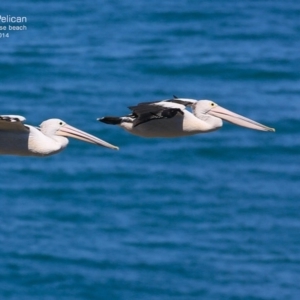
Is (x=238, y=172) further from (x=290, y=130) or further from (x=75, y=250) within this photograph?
(x=75, y=250)

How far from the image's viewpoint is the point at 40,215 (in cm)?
5184

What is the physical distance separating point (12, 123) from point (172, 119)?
6.24 ft

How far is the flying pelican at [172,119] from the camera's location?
14.3 meters

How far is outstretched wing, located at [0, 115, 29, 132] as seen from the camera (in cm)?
1357

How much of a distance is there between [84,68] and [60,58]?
7.52ft

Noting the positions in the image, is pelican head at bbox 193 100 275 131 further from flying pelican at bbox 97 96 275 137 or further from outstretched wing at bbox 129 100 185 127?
outstretched wing at bbox 129 100 185 127

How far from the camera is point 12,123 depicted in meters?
13.9

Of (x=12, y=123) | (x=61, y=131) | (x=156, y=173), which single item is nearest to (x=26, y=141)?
(x=12, y=123)

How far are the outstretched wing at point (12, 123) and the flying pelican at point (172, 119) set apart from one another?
890 mm

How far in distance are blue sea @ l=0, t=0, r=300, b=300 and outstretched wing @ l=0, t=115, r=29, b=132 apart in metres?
31.5

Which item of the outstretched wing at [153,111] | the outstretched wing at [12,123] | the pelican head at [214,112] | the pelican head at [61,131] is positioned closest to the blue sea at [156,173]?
the pelican head at [214,112]

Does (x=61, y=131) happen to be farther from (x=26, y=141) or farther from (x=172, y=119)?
(x=172, y=119)

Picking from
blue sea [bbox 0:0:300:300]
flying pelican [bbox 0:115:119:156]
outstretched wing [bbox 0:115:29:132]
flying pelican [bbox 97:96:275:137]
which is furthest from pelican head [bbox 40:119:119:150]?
blue sea [bbox 0:0:300:300]

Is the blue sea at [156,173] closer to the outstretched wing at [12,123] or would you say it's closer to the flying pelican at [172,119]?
the flying pelican at [172,119]
